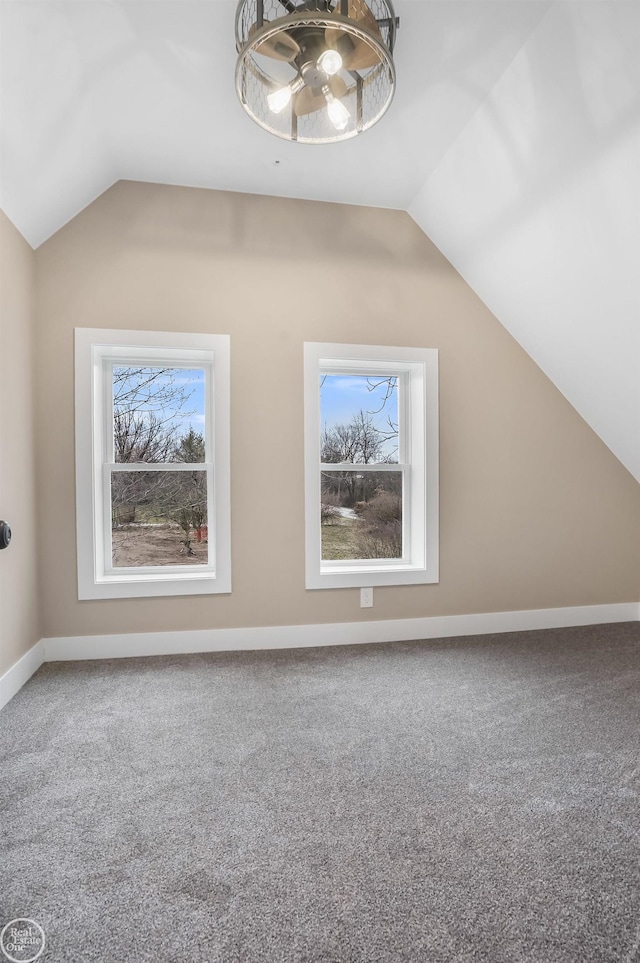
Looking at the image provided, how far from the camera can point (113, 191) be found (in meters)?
3.09

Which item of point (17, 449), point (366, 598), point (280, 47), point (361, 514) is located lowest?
point (366, 598)

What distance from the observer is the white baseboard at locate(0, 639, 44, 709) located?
2482 mm

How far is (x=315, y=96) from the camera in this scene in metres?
1.95

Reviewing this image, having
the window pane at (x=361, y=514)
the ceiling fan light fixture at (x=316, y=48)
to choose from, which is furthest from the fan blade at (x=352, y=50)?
the window pane at (x=361, y=514)

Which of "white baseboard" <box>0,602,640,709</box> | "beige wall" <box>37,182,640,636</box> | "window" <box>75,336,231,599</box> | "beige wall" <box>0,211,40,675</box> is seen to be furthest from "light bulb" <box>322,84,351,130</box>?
"white baseboard" <box>0,602,640,709</box>

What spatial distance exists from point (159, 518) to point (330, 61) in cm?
250

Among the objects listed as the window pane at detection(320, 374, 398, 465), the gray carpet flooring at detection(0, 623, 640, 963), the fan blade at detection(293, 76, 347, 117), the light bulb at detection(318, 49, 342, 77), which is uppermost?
the fan blade at detection(293, 76, 347, 117)

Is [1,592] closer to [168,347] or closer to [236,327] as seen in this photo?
[168,347]

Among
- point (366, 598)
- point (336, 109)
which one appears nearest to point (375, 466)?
point (366, 598)

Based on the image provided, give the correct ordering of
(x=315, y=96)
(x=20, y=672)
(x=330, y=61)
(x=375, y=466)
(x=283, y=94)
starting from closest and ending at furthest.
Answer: (x=330, y=61) < (x=283, y=94) < (x=315, y=96) < (x=20, y=672) < (x=375, y=466)

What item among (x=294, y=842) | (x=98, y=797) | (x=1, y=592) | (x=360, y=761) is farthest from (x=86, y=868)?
→ (x=1, y=592)

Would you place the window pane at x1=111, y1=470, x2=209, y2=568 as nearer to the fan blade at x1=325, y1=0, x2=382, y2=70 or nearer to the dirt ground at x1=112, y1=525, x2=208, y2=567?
the dirt ground at x1=112, y1=525, x2=208, y2=567

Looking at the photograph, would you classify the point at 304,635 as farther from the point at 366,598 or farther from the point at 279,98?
the point at 279,98

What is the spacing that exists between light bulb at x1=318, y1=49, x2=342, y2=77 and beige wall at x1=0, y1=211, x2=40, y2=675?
1.75 m
